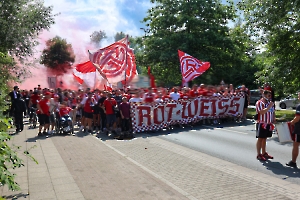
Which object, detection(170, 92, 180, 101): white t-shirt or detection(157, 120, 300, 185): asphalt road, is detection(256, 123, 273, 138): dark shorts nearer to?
detection(157, 120, 300, 185): asphalt road

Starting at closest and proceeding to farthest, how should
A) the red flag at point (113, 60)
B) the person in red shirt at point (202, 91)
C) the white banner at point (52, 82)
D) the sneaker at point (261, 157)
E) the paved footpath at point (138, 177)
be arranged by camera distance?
1. the paved footpath at point (138, 177)
2. the sneaker at point (261, 157)
3. the person in red shirt at point (202, 91)
4. the red flag at point (113, 60)
5. the white banner at point (52, 82)

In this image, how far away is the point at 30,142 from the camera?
36.8 ft

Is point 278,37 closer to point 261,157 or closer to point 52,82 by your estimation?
point 261,157

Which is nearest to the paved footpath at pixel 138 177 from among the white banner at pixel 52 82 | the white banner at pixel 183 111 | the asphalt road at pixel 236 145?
the asphalt road at pixel 236 145

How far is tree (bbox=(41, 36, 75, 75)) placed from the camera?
A: 47456 millimetres

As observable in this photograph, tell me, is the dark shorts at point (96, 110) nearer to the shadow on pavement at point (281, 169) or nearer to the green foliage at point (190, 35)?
the shadow on pavement at point (281, 169)

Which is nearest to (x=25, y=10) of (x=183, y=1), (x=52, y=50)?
(x=183, y=1)

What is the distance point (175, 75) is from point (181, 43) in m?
3.97

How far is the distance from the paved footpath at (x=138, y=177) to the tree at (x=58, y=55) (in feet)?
130

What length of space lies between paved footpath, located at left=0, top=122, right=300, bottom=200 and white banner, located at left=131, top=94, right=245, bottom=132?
360cm

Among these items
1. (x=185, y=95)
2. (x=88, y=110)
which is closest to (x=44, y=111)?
(x=88, y=110)

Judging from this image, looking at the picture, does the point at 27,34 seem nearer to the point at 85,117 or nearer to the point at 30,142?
the point at 85,117

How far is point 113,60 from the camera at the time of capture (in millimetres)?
17797

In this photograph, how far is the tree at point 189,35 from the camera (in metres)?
25.9
